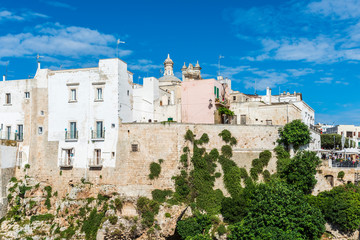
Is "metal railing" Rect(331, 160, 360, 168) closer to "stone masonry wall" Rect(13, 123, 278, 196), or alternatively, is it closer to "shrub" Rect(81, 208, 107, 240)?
"stone masonry wall" Rect(13, 123, 278, 196)

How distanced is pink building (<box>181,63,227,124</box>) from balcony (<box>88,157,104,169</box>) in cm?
1054

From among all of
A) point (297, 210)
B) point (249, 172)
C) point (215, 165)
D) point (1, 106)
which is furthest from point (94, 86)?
point (297, 210)

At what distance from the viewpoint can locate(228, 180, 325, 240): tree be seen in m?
25.9

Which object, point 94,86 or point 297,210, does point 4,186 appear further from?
point 297,210

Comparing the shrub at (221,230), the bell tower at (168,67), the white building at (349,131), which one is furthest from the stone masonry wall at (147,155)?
the white building at (349,131)

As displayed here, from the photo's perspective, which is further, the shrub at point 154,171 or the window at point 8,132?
the window at point 8,132

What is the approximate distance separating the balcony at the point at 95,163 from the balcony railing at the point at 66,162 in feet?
6.48

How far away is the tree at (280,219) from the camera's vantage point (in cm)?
2586

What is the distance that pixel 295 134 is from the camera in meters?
33.8

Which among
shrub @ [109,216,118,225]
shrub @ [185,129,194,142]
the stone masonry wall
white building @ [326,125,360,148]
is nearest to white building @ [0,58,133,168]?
the stone masonry wall

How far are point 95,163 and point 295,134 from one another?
1977cm

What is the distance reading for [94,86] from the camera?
3450 cm

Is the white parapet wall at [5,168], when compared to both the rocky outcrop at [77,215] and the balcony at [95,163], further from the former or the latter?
the balcony at [95,163]

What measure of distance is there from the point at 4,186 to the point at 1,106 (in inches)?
344
